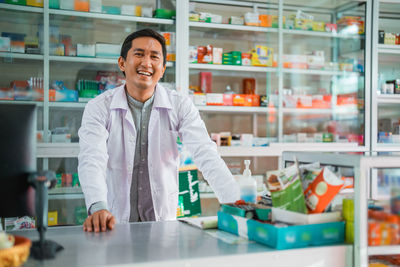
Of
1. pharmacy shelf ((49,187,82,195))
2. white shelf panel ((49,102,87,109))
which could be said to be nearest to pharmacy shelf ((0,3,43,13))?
white shelf panel ((49,102,87,109))

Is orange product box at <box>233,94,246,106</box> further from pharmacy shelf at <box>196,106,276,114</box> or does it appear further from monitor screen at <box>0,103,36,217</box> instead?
monitor screen at <box>0,103,36,217</box>

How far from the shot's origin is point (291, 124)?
5047 millimetres

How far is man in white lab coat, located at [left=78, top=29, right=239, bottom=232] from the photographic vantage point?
2.41 metres

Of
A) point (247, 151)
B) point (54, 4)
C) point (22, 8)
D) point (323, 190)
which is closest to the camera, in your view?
point (323, 190)

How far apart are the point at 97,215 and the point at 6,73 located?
8.79 feet

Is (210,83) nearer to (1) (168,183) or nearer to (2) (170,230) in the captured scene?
(1) (168,183)

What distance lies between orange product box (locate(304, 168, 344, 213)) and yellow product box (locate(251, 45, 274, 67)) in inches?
134

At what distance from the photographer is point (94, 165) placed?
2.06 metres

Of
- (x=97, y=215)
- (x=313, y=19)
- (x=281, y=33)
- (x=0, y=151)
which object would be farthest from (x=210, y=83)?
(x=0, y=151)

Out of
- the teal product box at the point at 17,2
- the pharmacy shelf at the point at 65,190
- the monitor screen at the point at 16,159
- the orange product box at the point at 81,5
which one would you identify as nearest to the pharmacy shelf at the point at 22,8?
the teal product box at the point at 17,2

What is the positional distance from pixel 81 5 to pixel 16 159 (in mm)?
3066

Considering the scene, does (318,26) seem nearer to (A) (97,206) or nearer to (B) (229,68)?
(B) (229,68)

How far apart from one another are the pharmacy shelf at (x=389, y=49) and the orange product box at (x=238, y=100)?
1718mm

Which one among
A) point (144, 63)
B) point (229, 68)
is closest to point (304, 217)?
point (144, 63)
